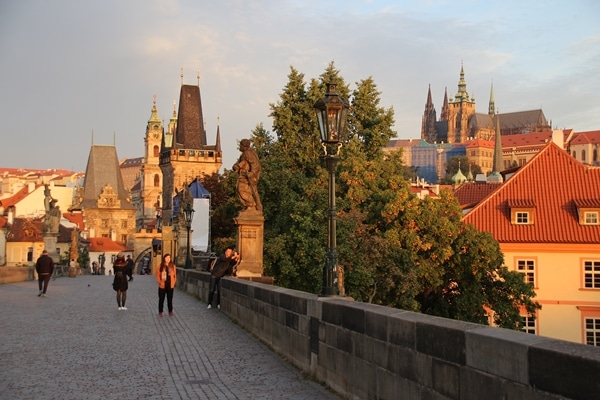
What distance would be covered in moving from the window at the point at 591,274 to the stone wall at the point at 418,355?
3388 centimetres

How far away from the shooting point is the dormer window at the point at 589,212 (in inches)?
1747

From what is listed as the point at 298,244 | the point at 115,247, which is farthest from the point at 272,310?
the point at 115,247

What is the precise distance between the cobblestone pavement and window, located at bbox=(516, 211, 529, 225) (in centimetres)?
3039

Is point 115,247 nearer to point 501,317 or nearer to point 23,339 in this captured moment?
point 501,317

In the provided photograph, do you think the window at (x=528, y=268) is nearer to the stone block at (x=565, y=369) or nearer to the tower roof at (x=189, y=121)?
the stone block at (x=565, y=369)

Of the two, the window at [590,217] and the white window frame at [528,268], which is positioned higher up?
the window at [590,217]

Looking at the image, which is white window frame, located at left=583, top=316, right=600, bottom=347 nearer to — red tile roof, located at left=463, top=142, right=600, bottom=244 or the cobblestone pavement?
red tile roof, located at left=463, top=142, right=600, bottom=244

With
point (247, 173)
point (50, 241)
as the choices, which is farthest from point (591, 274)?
point (50, 241)

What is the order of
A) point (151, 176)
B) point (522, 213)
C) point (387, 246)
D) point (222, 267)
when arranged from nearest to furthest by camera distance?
1. point (222, 267)
2. point (387, 246)
3. point (522, 213)
4. point (151, 176)

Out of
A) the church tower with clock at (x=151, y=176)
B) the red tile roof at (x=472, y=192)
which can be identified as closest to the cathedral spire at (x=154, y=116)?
the church tower with clock at (x=151, y=176)

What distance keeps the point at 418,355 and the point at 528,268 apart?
1551 inches

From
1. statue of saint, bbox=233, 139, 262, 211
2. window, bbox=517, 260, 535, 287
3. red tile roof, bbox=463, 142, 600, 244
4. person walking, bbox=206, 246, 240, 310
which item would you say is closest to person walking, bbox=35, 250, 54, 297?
person walking, bbox=206, 246, 240, 310

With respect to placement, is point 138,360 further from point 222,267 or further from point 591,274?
point 591,274

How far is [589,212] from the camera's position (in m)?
44.7
